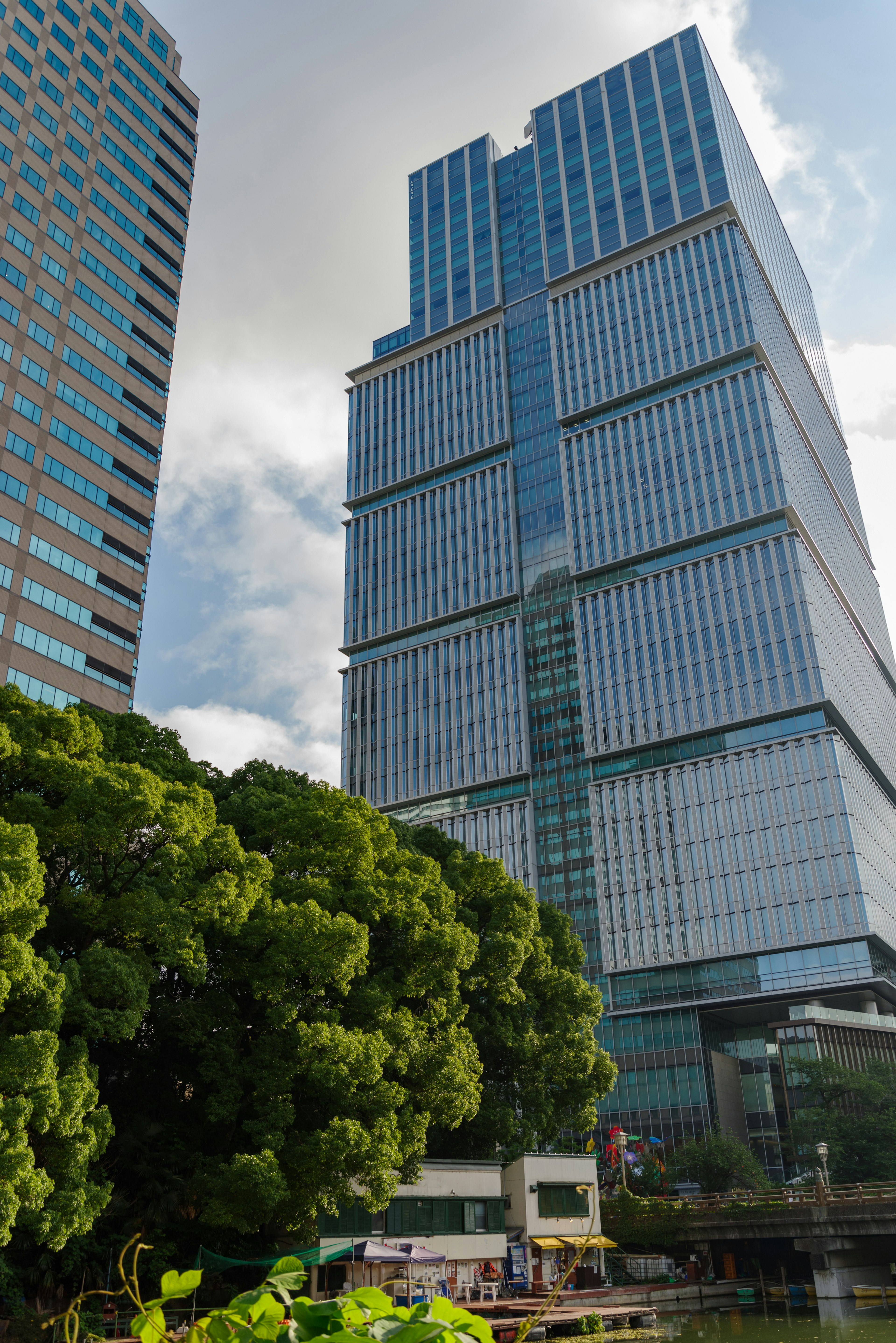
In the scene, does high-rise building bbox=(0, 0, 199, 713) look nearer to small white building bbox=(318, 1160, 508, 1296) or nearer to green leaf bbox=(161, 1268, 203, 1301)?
small white building bbox=(318, 1160, 508, 1296)

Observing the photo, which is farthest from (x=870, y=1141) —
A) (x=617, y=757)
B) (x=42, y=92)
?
(x=42, y=92)

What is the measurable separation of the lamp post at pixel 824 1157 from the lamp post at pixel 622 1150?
918 centimetres

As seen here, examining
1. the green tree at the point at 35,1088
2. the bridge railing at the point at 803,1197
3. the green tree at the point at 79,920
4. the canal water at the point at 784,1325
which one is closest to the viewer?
the green tree at the point at 35,1088

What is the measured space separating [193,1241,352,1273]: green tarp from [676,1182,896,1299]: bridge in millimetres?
21031

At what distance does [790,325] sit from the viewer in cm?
10419

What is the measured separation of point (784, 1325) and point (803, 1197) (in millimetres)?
10433

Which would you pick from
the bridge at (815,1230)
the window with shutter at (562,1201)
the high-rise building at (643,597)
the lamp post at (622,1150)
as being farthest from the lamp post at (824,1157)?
the high-rise building at (643,597)

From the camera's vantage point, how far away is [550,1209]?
127 ft

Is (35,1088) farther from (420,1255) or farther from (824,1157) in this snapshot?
(824,1157)

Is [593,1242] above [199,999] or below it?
below

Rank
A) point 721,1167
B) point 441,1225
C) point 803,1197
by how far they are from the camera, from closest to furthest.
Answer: point 441,1225 → point 803,1197 → point 721,1167

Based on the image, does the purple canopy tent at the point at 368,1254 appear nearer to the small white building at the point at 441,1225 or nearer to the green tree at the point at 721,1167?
the small white building at the point at 441,1225

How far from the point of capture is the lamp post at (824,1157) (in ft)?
145

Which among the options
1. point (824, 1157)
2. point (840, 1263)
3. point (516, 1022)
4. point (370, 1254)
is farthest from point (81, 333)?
point (840, 1263)
